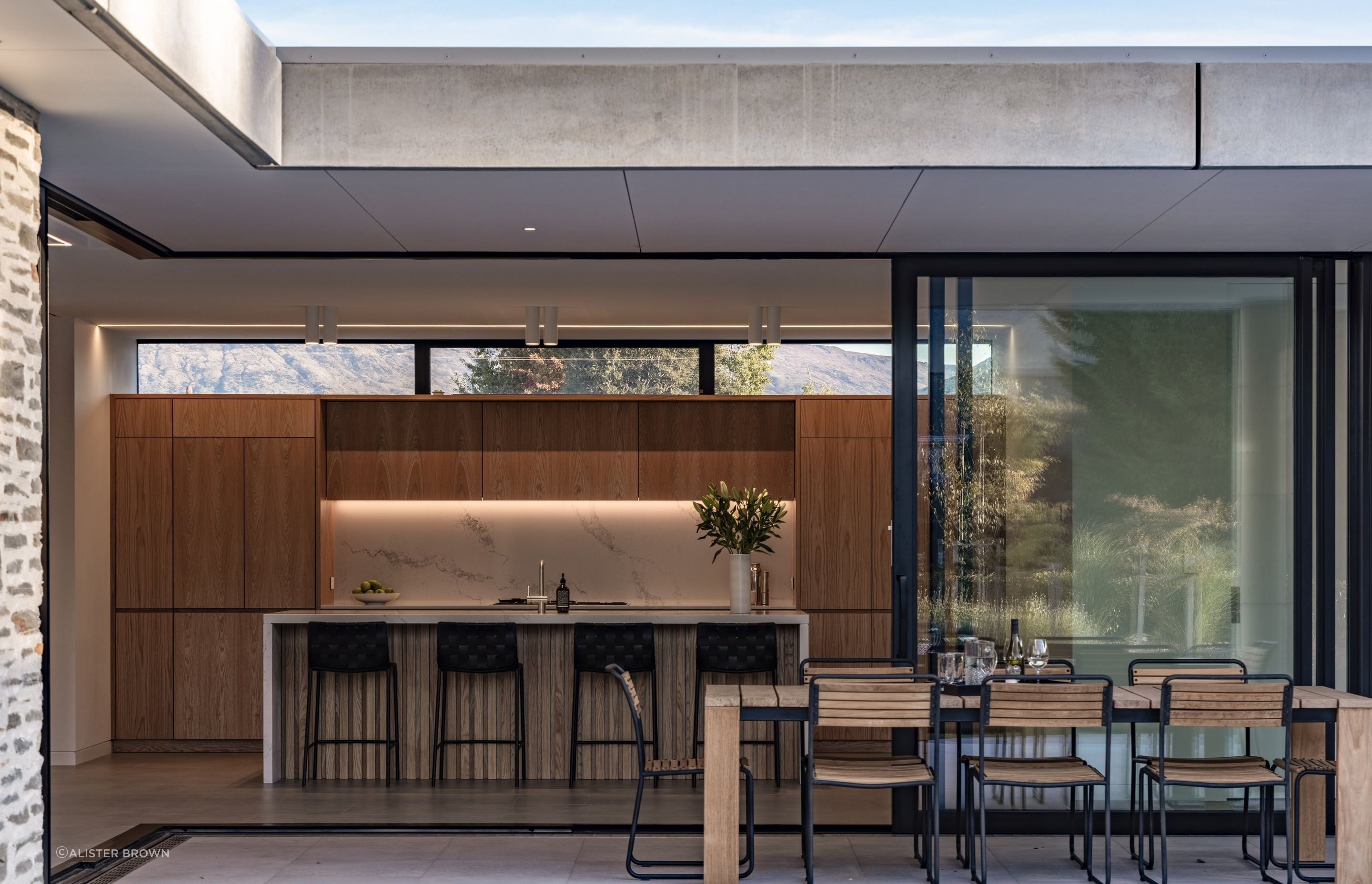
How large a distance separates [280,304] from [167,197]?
2.80 meters

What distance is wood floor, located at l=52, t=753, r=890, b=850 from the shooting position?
611 centimetres

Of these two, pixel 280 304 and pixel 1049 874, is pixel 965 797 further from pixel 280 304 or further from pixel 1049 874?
pixel 280 304

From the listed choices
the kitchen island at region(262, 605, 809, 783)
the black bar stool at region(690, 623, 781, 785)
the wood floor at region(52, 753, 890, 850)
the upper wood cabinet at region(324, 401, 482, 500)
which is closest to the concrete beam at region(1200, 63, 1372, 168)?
the wood floor at region(52, 753, 890, 850)

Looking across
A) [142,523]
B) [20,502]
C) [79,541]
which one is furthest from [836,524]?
[20,502]

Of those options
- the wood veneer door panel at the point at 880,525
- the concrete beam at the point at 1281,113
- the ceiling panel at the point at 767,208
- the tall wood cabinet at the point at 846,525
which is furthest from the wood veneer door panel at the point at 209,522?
the concrete beam at the point at 1281,113

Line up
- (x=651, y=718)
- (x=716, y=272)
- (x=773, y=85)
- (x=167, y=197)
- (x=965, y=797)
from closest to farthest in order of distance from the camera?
(x=773, y=85)
(x=167, y=197)
(x=965, y=797)
(x=716, y=272)
(x=651, y=718)

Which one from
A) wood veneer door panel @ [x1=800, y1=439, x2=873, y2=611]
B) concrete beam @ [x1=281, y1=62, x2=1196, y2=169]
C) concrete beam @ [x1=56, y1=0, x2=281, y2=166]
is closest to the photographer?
concrete beam @ [x1=56, y1=0, x2=281, y2=166]

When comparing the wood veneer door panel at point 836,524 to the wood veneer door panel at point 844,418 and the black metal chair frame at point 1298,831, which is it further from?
the black metal chair frame at point 1298,831

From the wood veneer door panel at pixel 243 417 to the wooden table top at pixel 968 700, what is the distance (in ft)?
15.6

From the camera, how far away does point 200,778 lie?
7.39 m

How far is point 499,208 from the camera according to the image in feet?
16.3

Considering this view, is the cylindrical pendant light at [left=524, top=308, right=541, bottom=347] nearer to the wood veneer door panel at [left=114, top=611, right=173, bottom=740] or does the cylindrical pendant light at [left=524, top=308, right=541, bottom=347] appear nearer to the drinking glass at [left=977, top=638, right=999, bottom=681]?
the wood veneer door panel at [left=114, top=611, right=173, bottom=740]

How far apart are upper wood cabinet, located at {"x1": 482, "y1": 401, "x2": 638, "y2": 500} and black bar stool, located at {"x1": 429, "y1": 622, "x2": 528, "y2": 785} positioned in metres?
2.01

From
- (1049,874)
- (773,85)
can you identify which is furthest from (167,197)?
(1049,874)
